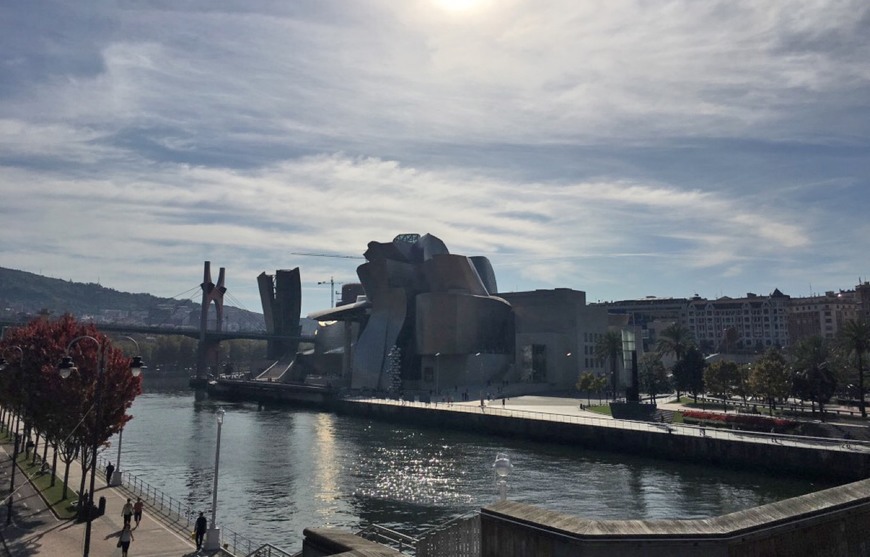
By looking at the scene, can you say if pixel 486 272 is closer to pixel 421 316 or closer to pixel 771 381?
pixel 421 316

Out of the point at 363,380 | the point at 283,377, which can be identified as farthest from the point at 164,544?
the point at 283,377

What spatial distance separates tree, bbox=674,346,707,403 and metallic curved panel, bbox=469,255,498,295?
54471 mm

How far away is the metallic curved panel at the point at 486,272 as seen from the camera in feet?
429

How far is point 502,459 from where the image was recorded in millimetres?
13570

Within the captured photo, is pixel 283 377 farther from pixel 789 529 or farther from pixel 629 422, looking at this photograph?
pixel 789 529

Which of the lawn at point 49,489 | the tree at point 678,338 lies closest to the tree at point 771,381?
the tree at point 678,338

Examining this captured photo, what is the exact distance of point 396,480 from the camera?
1576 inches

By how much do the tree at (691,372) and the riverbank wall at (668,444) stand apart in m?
26.7

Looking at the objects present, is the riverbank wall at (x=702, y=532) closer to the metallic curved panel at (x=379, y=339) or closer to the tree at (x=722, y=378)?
the tree at (x=722, y=378)

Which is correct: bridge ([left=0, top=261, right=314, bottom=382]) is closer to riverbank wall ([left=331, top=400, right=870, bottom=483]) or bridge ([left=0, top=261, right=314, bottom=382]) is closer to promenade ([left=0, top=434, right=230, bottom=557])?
riverbank wall ([left=331, top=400, right=870, bottom=483])

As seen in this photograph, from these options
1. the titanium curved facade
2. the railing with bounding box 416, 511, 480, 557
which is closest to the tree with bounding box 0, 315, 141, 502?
the railing with bounding box 416, 511, 480, 557

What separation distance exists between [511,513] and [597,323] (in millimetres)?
103059

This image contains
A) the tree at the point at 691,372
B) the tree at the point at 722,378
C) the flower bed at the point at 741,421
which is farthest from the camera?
the tree at the point at 691,372

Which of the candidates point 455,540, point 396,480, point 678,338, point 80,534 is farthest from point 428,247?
→ point 455,540
